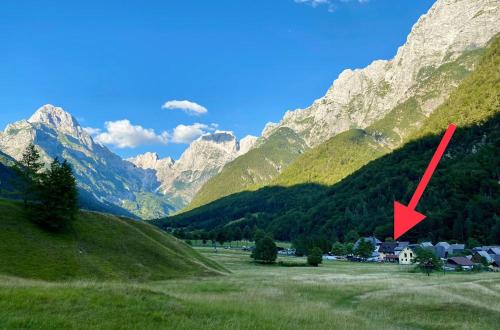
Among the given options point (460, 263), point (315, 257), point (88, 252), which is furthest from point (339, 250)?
point (88, 252)

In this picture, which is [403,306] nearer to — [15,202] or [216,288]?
[216,288]

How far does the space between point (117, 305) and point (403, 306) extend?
29816 millimetres

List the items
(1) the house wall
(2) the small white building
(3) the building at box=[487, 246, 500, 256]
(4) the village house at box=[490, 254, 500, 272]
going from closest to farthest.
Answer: (4) the village house at box=[490, 254, 500, 272] < (3) the building at box=[487, 246, 500, 256] < (2) the small white building < (1) the house wall

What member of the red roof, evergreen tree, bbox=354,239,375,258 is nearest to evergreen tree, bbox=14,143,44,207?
the red roof

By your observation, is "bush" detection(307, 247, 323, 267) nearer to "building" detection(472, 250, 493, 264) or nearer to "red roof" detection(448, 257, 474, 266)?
"red roof" detection(448, 257, 474, 266)

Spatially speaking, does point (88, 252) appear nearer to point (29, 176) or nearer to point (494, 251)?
point (29, 176)

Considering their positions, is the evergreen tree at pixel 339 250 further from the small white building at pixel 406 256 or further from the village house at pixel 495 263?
the village house at pixel 495 263

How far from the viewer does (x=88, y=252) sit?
64250 mm

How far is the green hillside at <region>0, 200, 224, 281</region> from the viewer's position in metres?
53.8

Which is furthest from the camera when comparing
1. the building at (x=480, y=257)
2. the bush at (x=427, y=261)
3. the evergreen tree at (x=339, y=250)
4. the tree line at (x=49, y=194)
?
the evergreen tree at (x=339, y=250)

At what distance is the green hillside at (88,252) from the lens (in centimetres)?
5384

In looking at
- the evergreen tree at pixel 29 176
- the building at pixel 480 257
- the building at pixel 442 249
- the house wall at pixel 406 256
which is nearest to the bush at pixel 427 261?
the building at pixel 480 257

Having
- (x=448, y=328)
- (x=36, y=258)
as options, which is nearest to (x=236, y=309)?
(x=448, y=328)

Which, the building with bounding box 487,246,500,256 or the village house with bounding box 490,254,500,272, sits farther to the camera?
the building with bounding box 487,246,500,256
